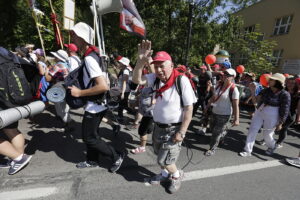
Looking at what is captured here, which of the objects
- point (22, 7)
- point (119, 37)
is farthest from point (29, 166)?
point (22, 7)

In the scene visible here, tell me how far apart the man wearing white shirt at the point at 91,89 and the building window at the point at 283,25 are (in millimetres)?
17563

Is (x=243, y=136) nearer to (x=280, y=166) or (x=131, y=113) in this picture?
(x=280, y=166)

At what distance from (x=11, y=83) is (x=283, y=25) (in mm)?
19185

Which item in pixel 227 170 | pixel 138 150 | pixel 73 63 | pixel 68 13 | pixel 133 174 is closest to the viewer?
pixel 133 174

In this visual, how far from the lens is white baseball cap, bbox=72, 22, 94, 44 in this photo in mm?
2266

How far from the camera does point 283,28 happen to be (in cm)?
1527

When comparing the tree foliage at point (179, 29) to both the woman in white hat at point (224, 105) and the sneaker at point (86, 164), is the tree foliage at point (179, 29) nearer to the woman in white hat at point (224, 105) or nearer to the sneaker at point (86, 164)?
the woman in white hat at point (224, 105)

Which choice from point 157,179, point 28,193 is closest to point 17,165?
point 28,193

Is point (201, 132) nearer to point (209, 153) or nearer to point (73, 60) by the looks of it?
point (209, 153)

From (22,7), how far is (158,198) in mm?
20611

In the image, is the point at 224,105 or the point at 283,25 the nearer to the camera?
the point at 224,105

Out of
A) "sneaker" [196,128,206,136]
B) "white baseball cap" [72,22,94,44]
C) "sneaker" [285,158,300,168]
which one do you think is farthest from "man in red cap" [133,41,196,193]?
"sneaker" [285,158,300,168]

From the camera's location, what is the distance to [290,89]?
4.88 meters

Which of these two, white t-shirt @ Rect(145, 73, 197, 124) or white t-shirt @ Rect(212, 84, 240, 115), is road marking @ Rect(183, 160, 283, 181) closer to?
white t-shirt @ Rect(212, 84, 240, 115)
